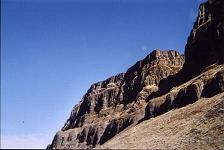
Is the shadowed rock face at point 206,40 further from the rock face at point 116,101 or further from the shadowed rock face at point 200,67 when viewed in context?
the rock face at point 116,101

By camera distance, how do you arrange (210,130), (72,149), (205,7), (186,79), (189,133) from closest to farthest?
(210,130) → (189,133) → (186,79) → (205,7) → (72,149)

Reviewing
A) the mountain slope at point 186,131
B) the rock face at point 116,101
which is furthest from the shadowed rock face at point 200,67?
the rock face at point 116,101

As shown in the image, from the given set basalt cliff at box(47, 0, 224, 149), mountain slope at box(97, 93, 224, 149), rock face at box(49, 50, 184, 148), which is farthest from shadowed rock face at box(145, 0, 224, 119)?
rock face at box(49, 50, 184, 148)

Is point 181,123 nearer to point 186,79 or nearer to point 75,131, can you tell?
point 186,79

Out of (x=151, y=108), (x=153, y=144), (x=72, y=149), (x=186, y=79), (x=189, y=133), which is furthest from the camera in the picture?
(x=72, y=149)

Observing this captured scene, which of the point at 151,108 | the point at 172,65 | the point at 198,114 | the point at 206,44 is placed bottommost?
the point at 198,114

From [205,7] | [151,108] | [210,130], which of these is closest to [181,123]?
[210,130]

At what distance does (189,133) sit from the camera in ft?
176

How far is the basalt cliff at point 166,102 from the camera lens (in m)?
56.1

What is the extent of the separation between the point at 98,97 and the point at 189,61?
67.3m

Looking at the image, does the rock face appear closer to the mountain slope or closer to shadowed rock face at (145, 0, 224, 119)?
shadowed rock face at (145, 0, 224, 119)

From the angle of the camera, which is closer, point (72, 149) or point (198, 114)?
point (198, 114)

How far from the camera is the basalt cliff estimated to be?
5609 centimetres

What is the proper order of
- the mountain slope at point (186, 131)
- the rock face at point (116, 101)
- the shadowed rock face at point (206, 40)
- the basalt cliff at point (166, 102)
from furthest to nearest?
the rock face at point (116, 101)
the shadowed rock face at point (206, 40)
the basalt cliff at point (166, 102)
the mountain slope at point (186, 131)
